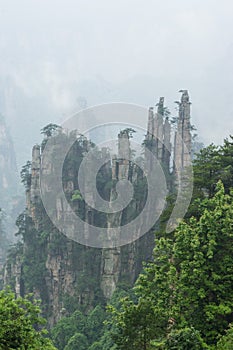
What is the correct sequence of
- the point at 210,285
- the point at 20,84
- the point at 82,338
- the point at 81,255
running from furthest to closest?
1. the point at 20,84
2. the point at 81,255
3. the point at 82,338
4. the point at 210,285

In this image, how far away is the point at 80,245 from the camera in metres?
30.4

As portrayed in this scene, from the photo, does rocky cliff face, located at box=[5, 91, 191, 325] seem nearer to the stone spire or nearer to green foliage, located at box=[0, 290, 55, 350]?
the stone spire

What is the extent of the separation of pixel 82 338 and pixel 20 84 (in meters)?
102

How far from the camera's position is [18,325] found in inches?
342

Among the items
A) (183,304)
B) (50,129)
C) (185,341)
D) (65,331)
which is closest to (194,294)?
(183,304)

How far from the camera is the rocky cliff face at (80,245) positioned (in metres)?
27.9

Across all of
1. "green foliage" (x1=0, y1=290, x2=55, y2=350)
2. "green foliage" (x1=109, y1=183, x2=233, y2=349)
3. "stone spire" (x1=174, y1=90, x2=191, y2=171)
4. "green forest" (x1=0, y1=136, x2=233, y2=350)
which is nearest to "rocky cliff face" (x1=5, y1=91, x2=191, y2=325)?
"stone spire" (x1=174, y1=90, x2=191, y2=171)

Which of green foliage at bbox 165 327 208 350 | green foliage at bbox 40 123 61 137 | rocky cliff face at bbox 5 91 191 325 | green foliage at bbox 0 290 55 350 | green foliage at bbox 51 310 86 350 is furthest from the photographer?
green foliage at bbox 40 123 61 137

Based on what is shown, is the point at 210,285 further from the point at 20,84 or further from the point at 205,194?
the point at 20,84

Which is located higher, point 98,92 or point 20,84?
point 20,84

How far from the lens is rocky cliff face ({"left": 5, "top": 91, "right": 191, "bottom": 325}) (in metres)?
27.9

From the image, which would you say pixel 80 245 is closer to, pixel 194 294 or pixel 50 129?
pixel 50 129

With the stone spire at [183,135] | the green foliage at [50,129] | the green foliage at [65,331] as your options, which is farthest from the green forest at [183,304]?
the green foliage at [50,129]

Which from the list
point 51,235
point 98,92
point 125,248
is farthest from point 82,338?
point 98,92
